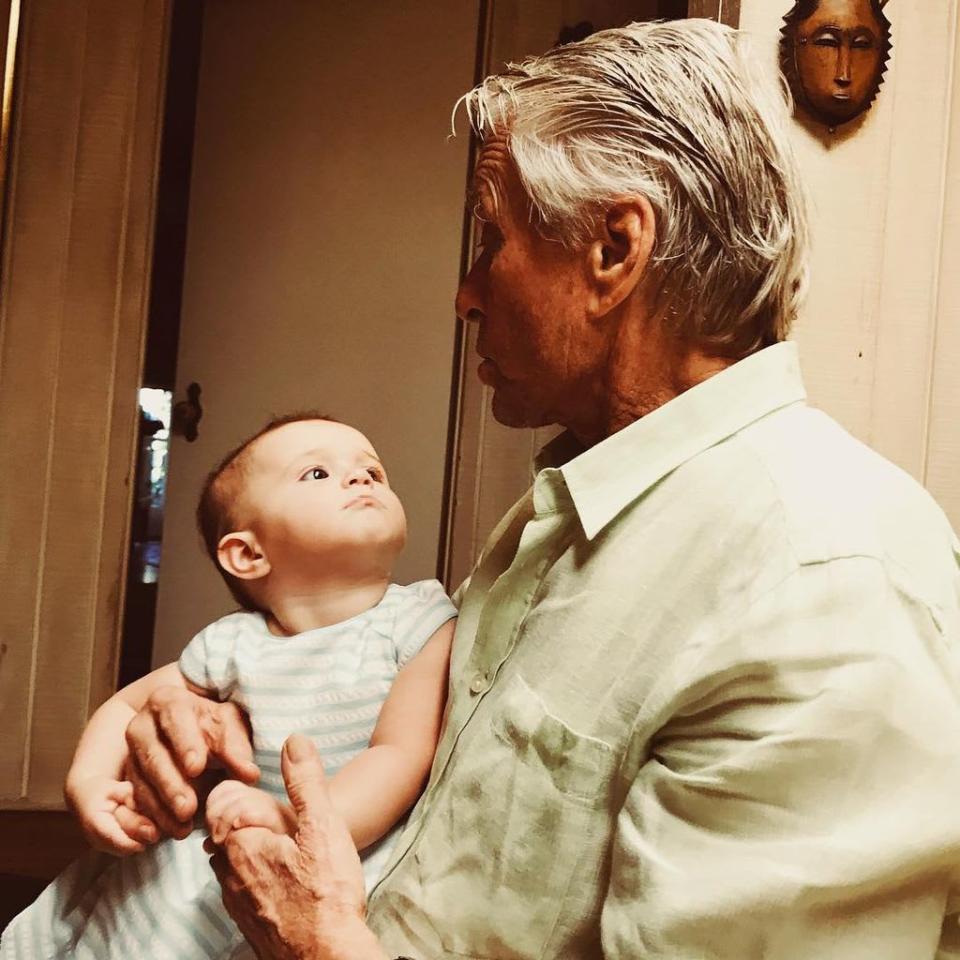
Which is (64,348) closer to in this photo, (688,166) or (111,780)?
(111,780)

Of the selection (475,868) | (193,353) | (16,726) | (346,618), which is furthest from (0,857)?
(475,868)

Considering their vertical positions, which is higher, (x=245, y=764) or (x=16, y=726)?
(x=245, y=764)

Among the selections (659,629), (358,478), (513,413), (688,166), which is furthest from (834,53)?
(659,629)

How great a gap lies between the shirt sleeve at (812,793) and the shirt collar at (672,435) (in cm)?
21

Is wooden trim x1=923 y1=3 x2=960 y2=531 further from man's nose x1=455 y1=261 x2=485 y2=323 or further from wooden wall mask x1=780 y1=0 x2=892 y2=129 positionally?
man's nose x1=455 y1=261 x2=485 y2=323

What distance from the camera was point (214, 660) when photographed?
1.27m

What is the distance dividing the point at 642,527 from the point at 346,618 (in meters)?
0.54

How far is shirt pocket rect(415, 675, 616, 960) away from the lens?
84 centimetres

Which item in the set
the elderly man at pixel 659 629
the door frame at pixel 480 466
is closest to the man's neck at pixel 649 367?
the elderly man at pixel 659 629

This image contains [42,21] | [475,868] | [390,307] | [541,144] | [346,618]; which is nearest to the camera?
[475,868]

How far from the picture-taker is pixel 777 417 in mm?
952

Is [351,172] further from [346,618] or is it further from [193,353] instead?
[346,618]

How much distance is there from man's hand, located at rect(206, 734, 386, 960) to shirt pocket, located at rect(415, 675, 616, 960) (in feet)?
0.30

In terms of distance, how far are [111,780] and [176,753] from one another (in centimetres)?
13
